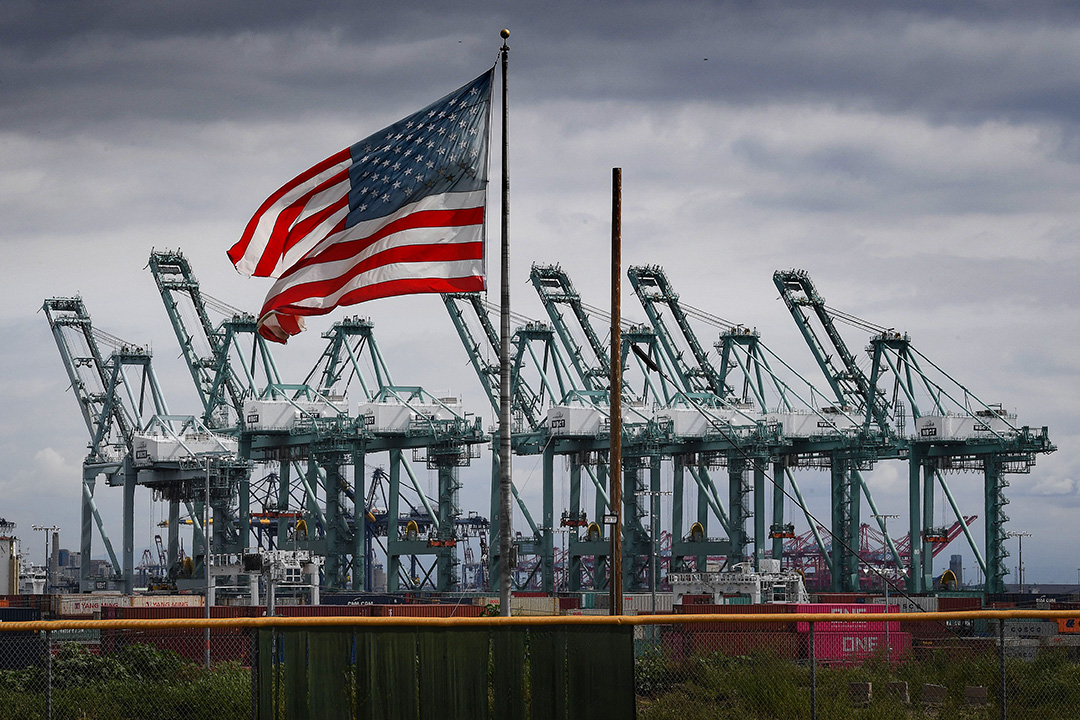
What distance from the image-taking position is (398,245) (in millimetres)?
18828

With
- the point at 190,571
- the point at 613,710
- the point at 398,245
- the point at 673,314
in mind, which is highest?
the point at 673,314

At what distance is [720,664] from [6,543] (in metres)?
76.7

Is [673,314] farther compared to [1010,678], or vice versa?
[673,314]

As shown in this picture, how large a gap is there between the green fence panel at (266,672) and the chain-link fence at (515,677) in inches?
0.5

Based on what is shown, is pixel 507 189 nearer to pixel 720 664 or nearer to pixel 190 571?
pixel 720 664

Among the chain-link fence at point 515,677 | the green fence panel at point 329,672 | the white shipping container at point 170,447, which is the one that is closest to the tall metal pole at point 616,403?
the chain-link fence at point 515,677

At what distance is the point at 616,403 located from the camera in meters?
21.6

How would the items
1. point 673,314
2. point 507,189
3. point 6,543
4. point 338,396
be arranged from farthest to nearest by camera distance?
point 673,314, point 338,396, point 6,543, point 507,189

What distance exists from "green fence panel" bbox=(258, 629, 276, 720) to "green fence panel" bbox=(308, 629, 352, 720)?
39 cm

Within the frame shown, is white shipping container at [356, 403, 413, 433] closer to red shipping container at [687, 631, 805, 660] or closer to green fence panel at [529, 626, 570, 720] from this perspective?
red shipping container at [687, 631, 805, 660]

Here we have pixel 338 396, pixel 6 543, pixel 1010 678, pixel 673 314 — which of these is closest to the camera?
pixel 1010 678

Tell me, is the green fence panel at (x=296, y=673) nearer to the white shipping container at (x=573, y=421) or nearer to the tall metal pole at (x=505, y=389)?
the tall metal pole at (x=505, y=389)

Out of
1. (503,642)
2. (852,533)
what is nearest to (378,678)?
(503,642)

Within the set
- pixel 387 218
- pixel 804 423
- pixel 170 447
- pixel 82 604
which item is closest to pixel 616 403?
pixel 387 218
